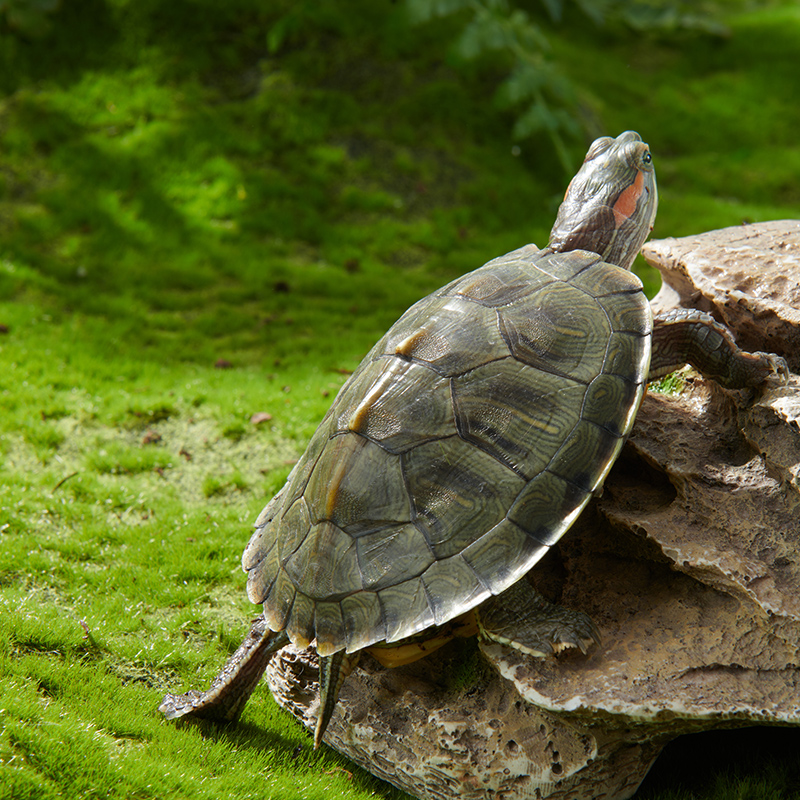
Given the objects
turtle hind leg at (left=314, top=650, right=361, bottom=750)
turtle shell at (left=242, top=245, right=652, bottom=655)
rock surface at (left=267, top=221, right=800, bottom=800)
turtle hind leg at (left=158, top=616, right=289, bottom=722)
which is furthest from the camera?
turtle hind leg at (left=158, top=616, right=289, bottom=722)

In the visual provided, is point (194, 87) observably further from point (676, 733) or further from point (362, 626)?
point (676, 733)

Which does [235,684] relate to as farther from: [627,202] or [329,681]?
[627,202]

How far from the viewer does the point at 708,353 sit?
11.1 ft

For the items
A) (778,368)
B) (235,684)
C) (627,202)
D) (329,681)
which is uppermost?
(627,202)

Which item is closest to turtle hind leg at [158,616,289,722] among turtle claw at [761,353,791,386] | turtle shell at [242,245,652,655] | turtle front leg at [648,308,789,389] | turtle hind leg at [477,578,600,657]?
turtle shell at [242,245,652,655]

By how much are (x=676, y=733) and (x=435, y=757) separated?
102cm

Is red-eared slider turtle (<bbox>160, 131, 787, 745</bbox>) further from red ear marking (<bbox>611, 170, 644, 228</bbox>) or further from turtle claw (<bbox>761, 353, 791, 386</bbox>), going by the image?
red ear marking (<bbox>611, 170, 644, 228</bbox>)

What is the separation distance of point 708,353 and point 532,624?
1523 millimetres

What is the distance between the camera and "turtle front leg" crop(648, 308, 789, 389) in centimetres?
329

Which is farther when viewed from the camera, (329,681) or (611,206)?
(611,206)

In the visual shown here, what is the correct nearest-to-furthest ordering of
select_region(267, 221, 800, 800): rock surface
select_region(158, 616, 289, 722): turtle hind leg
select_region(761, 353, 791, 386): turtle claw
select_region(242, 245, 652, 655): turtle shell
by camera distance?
1. select_region(267, 221, 800, 800): rock surface
2. select_region(242, 245, 652, 655): turtle shell
3. select_region(761, 353, 791, 386): turtle claw
4. select_region(158, 616, 289, 722): turtle hind leg

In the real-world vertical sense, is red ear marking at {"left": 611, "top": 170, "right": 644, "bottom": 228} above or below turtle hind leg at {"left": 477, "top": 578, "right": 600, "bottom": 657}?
above

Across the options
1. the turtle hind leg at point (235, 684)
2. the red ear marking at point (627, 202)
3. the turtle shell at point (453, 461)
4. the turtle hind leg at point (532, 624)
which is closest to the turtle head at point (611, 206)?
the red ear marking at point (627, 202)

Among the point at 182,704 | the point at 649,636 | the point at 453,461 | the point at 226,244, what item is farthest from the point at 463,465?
the point at 226,244
